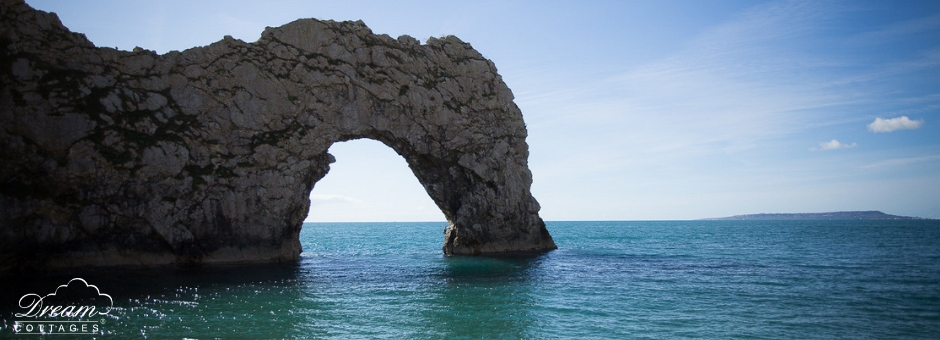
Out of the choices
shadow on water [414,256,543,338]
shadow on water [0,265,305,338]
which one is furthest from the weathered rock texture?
shadow on water [414,256,543,338]

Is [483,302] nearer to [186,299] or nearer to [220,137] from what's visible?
[186,299]

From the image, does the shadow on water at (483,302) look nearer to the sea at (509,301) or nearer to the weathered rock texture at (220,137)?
the sea at (509,301)

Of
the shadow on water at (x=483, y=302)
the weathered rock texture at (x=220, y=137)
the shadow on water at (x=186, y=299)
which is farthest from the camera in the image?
the weathered rock texture at (x=220, y=137)

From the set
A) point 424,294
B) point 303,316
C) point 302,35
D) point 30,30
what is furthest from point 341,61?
point 303,316

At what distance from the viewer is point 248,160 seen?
34.9m

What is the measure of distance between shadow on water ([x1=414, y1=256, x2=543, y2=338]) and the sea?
0.25ft

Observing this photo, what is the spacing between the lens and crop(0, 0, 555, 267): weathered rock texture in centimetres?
3019

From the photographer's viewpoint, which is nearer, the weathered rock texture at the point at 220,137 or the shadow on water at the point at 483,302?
the shadow on water at the point at 483,302

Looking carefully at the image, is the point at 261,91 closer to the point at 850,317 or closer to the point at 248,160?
the point at 248,160

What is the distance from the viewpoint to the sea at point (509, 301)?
16.5 metres

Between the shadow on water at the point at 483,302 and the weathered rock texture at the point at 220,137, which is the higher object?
the weathered rock texture at the point at 220,137

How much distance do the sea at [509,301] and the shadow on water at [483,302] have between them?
77mm

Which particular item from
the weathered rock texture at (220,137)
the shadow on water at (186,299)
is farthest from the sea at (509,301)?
the weathered rock texture at (220,137)

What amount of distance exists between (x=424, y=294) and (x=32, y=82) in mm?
25423
